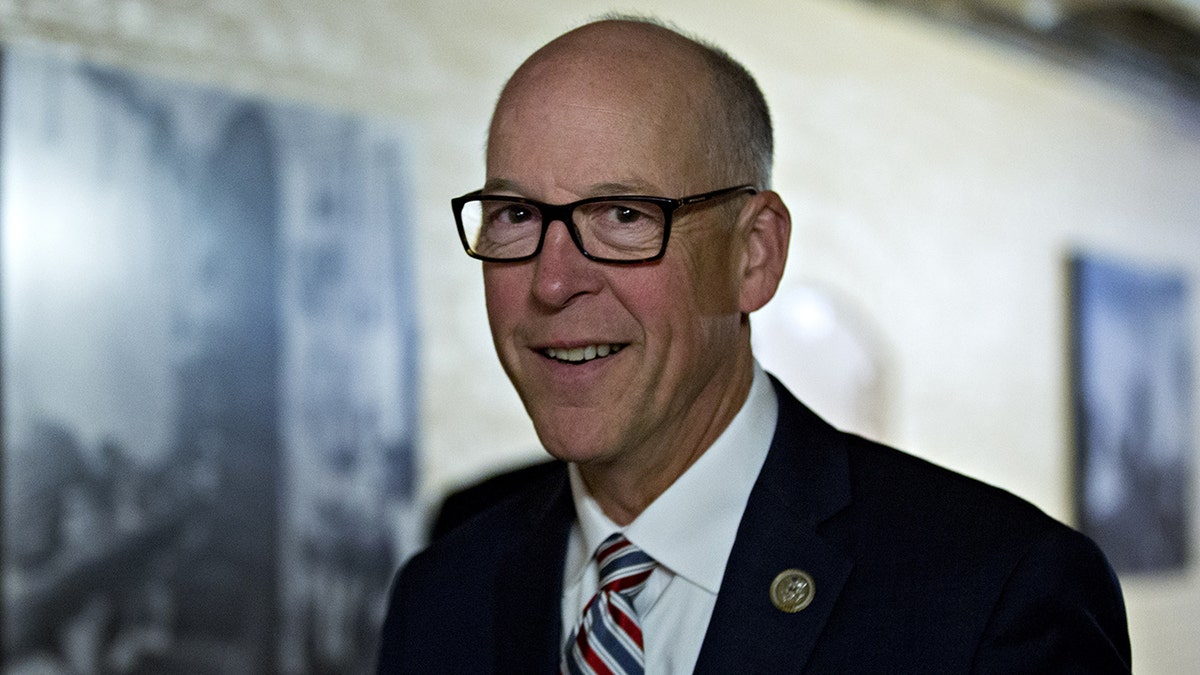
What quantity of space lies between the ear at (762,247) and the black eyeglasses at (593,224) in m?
0.07

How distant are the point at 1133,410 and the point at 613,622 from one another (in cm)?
652

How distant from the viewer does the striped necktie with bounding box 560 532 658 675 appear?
174 cm

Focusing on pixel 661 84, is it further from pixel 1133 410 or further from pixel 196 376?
pixel 1133 410

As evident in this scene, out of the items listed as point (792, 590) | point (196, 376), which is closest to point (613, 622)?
point (792, 590)

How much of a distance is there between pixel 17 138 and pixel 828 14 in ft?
12.5

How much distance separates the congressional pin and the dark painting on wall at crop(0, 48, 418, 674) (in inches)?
87.3

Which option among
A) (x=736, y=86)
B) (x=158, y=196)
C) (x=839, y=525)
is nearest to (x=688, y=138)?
(x=736, y=86)

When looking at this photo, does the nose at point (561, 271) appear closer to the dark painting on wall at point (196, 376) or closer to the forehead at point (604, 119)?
the forehead at point (604, 119)

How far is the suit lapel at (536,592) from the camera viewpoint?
6.19ft

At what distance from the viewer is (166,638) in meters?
3.37

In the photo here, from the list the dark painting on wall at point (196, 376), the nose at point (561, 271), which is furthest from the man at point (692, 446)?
the dark painting on wall at point (196, 376)

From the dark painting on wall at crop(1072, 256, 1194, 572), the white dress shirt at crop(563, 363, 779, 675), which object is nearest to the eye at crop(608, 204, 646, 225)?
the white dress shirt at crop(563, 363, 779, 675)

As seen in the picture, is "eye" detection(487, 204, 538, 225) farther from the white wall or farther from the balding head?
the white wall

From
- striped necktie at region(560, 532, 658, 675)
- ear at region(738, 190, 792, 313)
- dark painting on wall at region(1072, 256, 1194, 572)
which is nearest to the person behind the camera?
striped necktie at region(560, 532, 658, 675)
